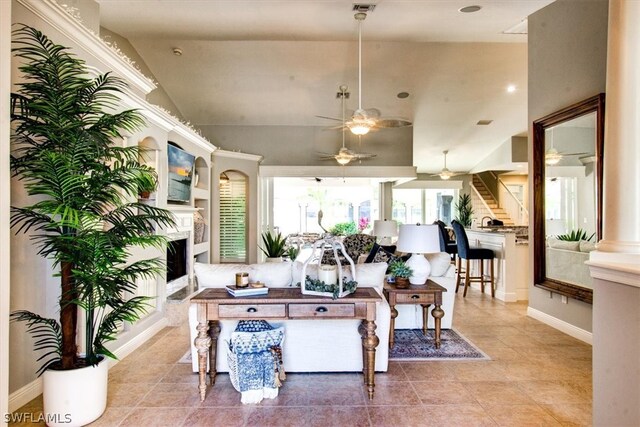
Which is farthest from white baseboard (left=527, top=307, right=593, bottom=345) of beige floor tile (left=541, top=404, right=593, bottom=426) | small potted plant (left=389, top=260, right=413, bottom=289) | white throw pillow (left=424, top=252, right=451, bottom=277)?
small potted plant (left=389, top=260, right=413, bottom=289)

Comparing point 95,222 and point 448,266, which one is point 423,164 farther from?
point 95,222

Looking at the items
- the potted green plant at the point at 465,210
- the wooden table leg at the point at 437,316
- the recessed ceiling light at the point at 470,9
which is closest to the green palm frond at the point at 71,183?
the wooden table leg at the point at 437,316

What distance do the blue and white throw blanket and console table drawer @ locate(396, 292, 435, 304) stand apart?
134 centimetres

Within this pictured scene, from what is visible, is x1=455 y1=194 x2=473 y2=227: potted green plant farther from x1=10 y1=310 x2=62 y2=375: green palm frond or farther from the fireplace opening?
x1=10 y1=310 x2=62 y2=375: green palm frond

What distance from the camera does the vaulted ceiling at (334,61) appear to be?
4191 millimetres

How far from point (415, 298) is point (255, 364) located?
166 cm

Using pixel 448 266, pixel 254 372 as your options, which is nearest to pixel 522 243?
pixel 448 266

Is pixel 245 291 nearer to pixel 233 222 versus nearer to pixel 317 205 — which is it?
pixel 233 222

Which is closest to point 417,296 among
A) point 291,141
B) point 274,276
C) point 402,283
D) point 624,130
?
point 402,283

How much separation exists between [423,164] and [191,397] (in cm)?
1048

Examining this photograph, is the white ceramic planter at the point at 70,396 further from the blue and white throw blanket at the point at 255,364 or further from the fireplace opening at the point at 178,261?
Answer: the fireplace opening at the point at 178,261

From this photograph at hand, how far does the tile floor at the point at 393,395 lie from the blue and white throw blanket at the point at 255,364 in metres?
0.09

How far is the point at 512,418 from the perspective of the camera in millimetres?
2379

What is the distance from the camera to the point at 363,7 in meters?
4.07
